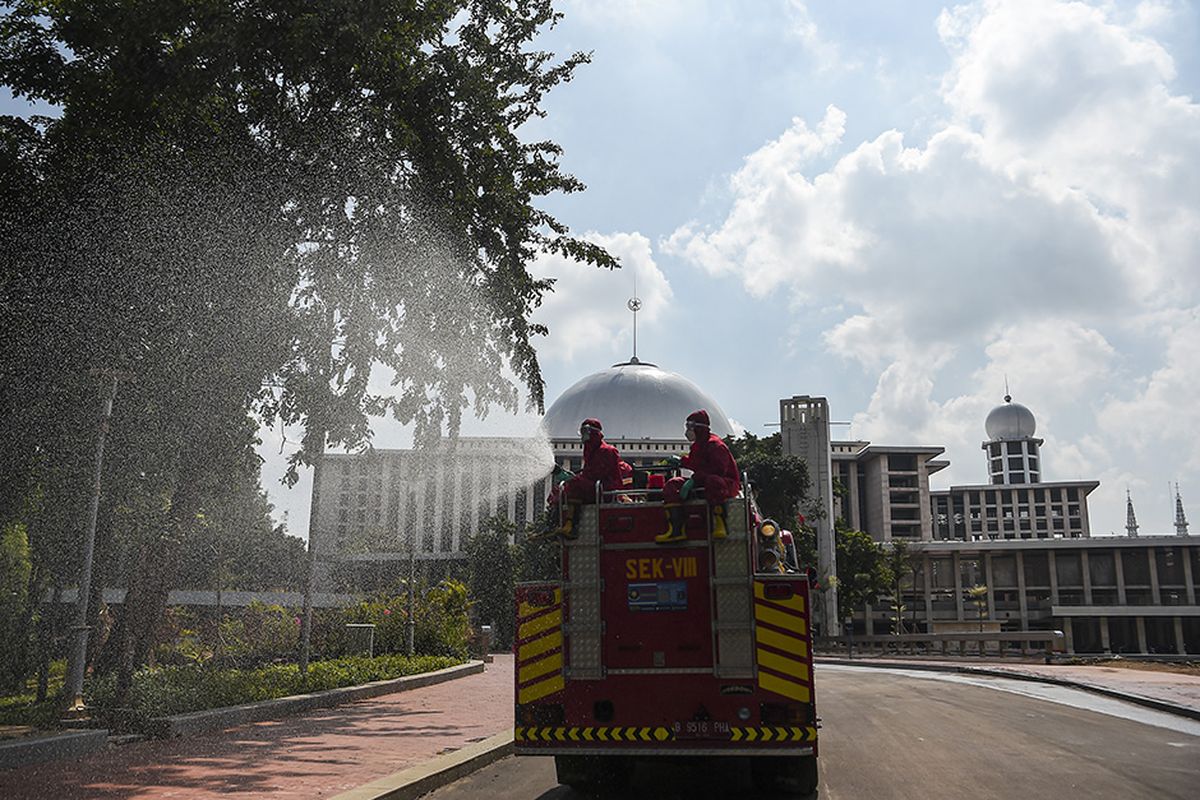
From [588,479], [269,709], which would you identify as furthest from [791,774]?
[269,709]

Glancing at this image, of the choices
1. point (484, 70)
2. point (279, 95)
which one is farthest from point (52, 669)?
point (484, 70)

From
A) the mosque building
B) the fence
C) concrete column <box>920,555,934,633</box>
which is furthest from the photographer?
concrete column <box>920,555,934,633</box>

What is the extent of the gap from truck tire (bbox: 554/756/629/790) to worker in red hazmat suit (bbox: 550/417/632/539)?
2.18 meters

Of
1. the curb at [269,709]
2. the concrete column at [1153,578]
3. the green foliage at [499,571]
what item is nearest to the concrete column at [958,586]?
the concrete column at [1153,578]

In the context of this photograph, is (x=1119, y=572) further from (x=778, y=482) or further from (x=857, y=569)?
(x=778, y=482)

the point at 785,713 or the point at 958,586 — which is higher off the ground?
the point at 785,713

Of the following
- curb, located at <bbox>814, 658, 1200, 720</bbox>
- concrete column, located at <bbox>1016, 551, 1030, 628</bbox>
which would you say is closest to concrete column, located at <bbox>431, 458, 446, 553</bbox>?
curb, located at <bbox>814, 658, 1200, 720</bbox>

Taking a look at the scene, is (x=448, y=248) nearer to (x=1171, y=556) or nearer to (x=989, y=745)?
(x=989, y=745)

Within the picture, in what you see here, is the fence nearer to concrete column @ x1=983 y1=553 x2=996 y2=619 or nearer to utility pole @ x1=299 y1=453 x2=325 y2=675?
utility pole @ x1=299 y1=453 x2=325 y2=675

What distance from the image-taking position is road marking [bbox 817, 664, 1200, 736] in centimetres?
1503

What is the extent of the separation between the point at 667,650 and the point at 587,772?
1.70 metres

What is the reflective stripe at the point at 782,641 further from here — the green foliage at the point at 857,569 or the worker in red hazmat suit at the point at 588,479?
the green foliage at the point at 857,569

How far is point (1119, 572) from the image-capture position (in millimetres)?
89625

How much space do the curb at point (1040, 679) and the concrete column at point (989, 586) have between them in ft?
186
